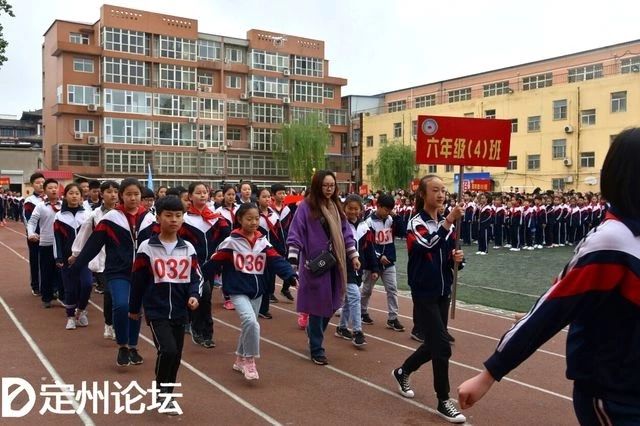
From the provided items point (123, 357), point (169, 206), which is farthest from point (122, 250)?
point (169, 206)

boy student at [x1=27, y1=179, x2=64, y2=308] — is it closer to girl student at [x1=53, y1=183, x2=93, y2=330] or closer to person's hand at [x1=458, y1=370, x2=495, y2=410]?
girl student at [x1=53, y1=183, x2=93, y2=330]

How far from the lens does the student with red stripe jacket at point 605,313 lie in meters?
2.18

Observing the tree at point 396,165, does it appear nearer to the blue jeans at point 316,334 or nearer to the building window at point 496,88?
the building window at point 496,88

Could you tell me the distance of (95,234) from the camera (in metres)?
6.51

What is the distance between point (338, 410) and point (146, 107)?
51.3 m

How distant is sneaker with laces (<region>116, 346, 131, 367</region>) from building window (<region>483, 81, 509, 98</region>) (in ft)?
160

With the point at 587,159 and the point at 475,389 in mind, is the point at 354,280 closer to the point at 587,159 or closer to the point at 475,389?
the point at 475,389

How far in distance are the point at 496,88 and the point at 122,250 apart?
50.4 meters

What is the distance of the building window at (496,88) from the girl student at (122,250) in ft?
158

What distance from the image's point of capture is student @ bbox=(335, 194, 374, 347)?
24.5 ft

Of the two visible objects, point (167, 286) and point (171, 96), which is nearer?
point (167, 286)

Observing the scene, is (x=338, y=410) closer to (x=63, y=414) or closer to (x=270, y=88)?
(x=63, y=414)

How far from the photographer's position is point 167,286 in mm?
5207

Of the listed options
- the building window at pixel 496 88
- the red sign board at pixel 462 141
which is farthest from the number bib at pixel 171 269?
the building window at pixel 496 88
